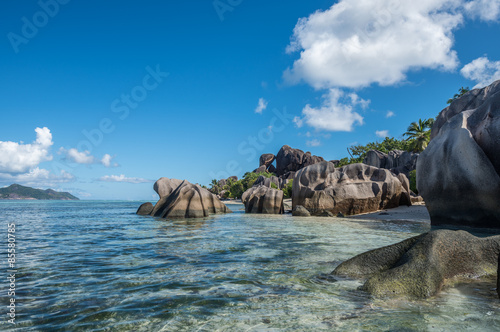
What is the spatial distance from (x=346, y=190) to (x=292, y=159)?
211 feet

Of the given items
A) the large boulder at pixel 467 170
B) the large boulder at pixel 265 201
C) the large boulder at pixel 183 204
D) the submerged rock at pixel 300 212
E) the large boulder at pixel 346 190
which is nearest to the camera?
the large boulder at pixel 467 170

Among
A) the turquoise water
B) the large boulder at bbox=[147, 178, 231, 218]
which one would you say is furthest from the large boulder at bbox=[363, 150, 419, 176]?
the turquoise water

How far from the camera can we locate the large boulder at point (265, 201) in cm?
3105

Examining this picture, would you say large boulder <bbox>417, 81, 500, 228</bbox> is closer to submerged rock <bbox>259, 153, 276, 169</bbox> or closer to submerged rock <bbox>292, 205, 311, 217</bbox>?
submerged rock <bbox>292, 205, 311, 217</bbox>

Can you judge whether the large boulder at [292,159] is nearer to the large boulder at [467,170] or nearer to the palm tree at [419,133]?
the palm tree at [419,133]

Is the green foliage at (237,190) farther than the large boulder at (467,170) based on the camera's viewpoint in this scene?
Yes

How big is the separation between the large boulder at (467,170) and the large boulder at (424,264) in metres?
10.0

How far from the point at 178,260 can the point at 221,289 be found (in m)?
2.86

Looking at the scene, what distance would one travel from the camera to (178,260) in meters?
7.87

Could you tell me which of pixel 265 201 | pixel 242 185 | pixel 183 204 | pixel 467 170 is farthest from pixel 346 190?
pixel 242 185

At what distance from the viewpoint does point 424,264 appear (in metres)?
4.92

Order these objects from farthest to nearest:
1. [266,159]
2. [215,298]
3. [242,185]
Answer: [266,159] → [242,185] → [215,298]

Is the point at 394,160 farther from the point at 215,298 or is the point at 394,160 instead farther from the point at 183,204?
the point at 215,298

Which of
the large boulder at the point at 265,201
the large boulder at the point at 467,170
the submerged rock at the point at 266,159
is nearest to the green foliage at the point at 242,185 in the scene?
the submerged rock at the point at 266,159
